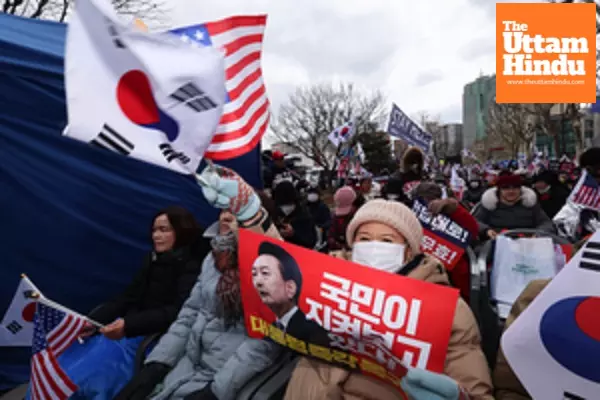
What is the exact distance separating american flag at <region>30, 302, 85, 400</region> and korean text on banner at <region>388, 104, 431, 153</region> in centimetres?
859

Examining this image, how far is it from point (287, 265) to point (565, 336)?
108 centimetres

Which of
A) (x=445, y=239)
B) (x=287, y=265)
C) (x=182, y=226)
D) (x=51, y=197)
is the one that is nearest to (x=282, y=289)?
(x=287, y=265)

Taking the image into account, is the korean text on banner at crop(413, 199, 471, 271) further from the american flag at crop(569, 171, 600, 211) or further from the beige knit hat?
the beige knit hat

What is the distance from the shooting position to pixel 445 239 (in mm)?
3977

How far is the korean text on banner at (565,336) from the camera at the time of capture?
1150 millimetres

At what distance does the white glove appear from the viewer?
2346 mm

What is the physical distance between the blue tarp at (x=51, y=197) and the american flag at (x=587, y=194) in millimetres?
4422

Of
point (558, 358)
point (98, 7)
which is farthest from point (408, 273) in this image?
point (98, 7)

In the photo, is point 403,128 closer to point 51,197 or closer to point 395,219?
point 51,197

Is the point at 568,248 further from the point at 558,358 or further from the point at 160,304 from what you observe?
the point at 160,304

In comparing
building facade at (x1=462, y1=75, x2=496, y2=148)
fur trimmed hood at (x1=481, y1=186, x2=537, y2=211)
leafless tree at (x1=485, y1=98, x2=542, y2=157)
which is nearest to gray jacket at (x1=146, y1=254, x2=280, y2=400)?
fur trimmed hood at (x1=481, y1=186, x2=537, y2=211)

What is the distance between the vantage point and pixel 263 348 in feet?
7.49

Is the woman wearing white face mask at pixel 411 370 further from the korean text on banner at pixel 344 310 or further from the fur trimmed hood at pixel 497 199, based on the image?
the fur trimmed hood at pixel 497 199

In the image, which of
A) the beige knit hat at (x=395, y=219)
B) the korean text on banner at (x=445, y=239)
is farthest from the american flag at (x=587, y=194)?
the beige knit hat at (x=395, y=219)
